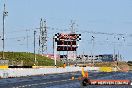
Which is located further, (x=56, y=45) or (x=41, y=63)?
(x=41, y=63)

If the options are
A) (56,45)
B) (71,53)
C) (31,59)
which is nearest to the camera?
(56,45)

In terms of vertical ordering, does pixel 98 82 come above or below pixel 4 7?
below

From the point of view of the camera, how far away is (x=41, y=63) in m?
167

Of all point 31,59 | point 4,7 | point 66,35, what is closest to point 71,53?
point 66,35

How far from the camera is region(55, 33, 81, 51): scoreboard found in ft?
454

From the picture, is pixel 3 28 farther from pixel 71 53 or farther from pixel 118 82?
pixel 118 82

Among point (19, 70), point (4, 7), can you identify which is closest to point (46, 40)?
point (4, 7)

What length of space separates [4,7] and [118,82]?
284 ft

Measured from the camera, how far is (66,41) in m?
140

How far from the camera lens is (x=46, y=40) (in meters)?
198

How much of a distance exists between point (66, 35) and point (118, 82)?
115446 millimetres

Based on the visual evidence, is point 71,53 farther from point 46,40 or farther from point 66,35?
point 46,40

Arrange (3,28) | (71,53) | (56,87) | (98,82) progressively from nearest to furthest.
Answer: (98,82) < (56,87) < (3,28) < (71,53)

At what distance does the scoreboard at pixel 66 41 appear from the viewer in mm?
138400
